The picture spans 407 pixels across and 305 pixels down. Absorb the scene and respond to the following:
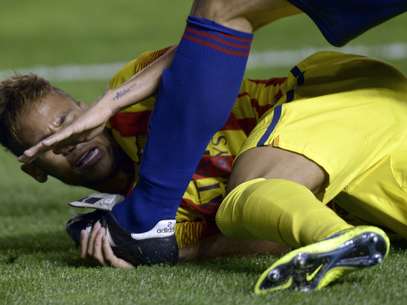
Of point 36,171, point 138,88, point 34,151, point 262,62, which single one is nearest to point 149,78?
point 138,88

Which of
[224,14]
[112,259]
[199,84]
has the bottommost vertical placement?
[112,259]

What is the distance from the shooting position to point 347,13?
A: 5.92 ft

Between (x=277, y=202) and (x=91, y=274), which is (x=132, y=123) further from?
(x=277, y=202)

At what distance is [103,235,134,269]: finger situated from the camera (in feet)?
6.42

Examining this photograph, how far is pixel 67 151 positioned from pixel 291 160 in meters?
0.55

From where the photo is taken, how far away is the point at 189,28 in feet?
6.04

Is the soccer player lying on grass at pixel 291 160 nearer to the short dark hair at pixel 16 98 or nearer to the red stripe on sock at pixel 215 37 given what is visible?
the short dark hair at pixel 16 98

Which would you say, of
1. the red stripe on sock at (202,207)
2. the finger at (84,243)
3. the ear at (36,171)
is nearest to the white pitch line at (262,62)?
the ear at (36,171)

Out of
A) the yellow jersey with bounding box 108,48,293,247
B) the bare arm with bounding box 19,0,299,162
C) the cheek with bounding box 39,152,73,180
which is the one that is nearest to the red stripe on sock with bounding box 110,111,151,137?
the yellow jersey with bounding box 108,48,293,247

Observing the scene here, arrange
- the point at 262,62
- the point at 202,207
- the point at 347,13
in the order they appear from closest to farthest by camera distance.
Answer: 1. the point at 347,13
2. the point at 202,207
3. the point at 262,62

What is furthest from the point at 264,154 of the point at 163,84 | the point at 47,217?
the point at 47,217

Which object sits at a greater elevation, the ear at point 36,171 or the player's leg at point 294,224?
the player's leg at point 294,224

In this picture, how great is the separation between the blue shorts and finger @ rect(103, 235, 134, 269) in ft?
1.84

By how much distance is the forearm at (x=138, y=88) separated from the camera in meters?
1.91
